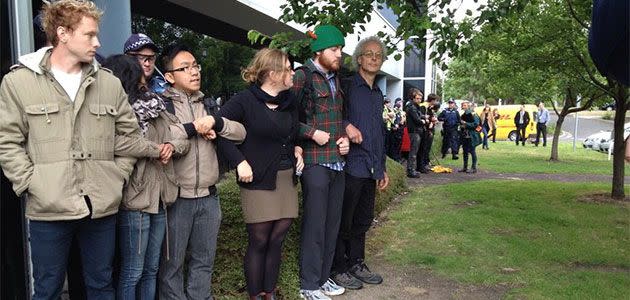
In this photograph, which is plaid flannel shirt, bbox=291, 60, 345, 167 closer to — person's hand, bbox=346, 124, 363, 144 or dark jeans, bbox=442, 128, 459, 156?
person's hand, bbox=346, 124, 363, 144

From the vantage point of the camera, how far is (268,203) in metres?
3.42

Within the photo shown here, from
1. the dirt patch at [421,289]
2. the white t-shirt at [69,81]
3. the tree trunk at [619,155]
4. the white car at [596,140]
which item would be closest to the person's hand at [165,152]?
the white t-shirt at [69,81]

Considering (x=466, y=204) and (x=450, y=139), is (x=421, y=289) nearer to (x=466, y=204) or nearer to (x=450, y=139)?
(x=466, y=204)

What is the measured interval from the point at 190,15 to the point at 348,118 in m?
5.53

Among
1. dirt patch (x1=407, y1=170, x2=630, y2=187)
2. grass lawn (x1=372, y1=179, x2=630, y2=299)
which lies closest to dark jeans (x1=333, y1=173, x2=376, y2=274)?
grass lawn (x1=372, y1=179, x2=630, y2=299)

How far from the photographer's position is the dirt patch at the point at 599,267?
483 centimetres

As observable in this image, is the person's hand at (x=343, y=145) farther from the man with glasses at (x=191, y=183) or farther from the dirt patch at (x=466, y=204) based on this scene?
the dirt patch at (x=466, y=204)

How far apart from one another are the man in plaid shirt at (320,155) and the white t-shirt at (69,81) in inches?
62.0

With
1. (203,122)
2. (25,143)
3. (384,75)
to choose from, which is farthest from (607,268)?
(384,75)

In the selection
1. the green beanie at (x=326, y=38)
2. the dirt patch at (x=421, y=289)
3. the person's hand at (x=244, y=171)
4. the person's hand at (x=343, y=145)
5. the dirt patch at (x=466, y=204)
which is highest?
the green beanie at (x=326, y=38)

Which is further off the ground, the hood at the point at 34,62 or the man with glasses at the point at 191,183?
the hood at the point at 34,62

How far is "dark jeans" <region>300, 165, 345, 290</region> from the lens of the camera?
151 inches

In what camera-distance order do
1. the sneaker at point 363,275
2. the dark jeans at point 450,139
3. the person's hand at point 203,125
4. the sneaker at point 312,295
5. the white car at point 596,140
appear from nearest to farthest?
the person's hand at point 203,125 → the sneaker at point 312,295 → the sneaker at point 363,275 → the dark jeans at point 450,139 → the white car at point 596,140

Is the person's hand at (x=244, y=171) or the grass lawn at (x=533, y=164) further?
the grass lawn at (x=533, y=164)
